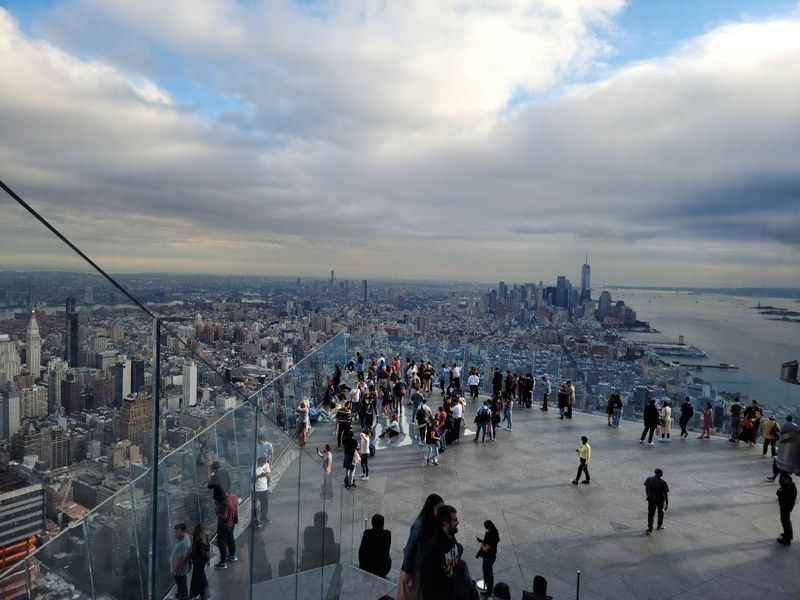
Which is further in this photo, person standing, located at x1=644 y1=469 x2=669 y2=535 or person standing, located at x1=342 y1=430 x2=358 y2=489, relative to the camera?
person standing, located at x1=342 y1=430 x2=358 y2=489

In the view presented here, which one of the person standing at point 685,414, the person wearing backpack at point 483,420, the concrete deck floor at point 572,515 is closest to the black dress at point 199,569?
the concrete deck floor at point 572,515

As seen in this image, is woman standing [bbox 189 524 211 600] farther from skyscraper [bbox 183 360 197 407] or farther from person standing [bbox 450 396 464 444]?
person standing [bbox 450 396 464 444]

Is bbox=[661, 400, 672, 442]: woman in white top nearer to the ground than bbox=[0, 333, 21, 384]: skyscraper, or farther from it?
nearer to the ground

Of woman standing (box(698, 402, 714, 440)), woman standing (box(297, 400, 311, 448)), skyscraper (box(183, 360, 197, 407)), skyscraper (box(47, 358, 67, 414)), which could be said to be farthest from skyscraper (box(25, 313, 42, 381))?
woman standing (box(698, 402, 714, 440))

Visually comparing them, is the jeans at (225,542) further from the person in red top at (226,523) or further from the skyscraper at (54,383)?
the skyscraper at (54,383)

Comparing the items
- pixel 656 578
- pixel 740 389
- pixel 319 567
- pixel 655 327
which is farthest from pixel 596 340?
pixel 319 567

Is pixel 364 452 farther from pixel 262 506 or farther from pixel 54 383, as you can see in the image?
pixel 54 383

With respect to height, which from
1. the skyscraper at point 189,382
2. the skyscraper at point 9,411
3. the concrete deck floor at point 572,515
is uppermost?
the skyscraper at point 9,411
